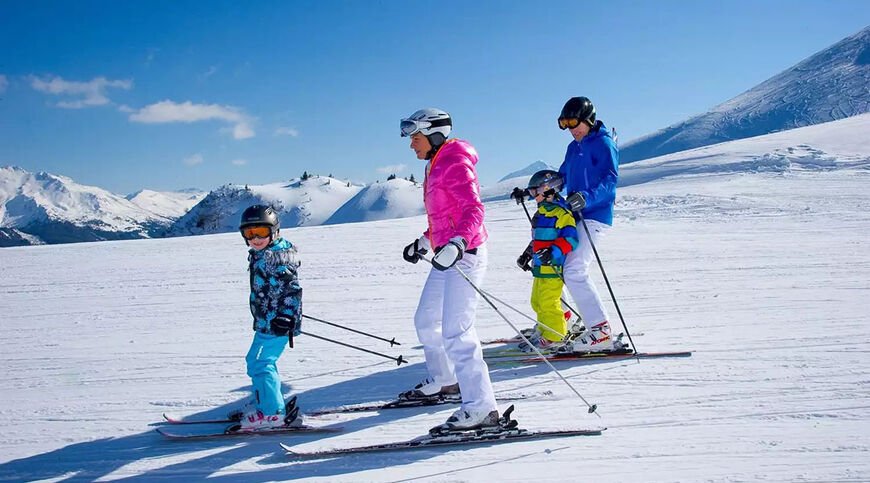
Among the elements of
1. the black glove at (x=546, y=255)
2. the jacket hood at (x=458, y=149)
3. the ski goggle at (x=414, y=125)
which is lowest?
the black glove at (x=546, y=255)

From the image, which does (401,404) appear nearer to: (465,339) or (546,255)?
(465,339)

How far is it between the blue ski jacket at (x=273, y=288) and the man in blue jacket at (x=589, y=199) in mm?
2758

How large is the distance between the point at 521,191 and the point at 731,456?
10.9 feet

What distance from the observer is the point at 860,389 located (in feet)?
13.6

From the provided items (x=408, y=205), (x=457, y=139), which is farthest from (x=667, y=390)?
(x=408, y=205)

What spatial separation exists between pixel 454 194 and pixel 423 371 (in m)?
2.20

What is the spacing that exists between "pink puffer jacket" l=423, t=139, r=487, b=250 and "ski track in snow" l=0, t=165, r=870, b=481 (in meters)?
1.39

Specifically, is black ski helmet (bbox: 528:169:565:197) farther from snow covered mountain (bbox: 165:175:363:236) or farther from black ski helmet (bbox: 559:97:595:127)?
snow covered mountain (bbox: 165:175:363:236)

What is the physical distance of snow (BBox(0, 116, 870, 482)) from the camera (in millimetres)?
3414

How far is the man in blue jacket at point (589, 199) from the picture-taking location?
17.8 feet

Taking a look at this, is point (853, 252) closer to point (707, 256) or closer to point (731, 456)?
point (707, 256)

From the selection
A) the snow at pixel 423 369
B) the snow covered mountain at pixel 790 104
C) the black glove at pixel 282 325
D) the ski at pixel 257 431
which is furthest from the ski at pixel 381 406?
the snow covered mountain at pixel 790 104

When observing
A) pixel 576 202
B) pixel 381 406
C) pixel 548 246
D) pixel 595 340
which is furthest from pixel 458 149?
pixel 595 340

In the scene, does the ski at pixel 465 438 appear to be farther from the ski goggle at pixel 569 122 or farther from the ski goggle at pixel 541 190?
the ski goggle at pixel 569 122
